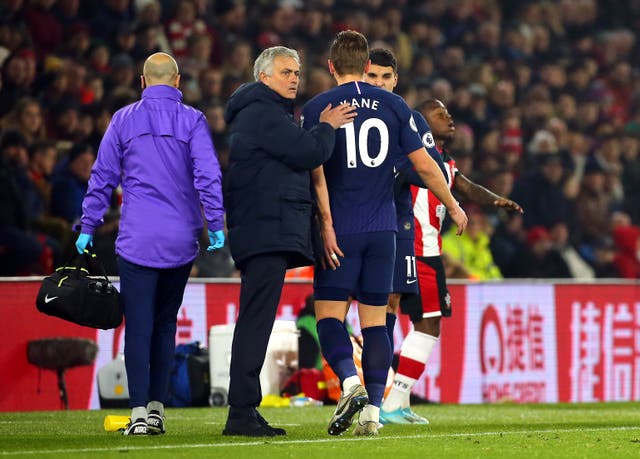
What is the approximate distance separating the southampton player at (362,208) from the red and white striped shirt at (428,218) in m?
2.10

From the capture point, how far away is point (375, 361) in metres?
7.58

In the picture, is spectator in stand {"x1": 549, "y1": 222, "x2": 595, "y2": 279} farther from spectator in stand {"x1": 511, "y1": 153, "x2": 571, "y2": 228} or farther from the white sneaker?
the white sneaker

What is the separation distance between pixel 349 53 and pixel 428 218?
247 cm

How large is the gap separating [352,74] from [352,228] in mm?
856

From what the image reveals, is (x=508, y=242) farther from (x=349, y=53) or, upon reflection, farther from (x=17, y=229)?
(x=349, y=53)

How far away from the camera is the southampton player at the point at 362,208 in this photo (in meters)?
7.55

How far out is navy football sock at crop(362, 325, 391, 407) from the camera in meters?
7.55

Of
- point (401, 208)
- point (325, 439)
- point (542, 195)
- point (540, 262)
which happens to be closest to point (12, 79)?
point (401, 208)

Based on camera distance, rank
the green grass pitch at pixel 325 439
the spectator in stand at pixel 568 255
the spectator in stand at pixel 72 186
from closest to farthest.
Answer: the green grass pitch at pixel 325 439
the spectator in stand at pixel 72 186
the spectator in stand at pixel 568 255

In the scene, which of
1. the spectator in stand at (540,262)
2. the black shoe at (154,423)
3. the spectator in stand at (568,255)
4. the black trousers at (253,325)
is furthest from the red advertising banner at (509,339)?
the black trousers at (253,325)

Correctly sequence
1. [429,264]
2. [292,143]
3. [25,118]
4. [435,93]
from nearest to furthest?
[292,143] → [429,264] → [25,118] → [435,93]

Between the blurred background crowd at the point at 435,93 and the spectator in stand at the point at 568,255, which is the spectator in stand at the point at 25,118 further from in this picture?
the spectator in stand at the point at 568,255

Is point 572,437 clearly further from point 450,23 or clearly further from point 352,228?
point 450,23

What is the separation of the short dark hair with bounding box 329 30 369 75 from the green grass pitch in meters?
2.01
